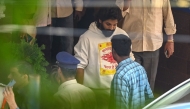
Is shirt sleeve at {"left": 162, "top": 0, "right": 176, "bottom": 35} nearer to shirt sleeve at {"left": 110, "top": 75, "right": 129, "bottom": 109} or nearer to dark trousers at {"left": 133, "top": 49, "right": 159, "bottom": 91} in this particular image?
dark trousers at {"left": 133, "top": 49, "right": 159, "bottom": 91}

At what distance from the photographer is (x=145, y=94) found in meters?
2.90

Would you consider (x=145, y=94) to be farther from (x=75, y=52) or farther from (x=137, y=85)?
(x=75, y=52)

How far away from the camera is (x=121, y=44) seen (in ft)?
9.38

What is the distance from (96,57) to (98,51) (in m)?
0.05

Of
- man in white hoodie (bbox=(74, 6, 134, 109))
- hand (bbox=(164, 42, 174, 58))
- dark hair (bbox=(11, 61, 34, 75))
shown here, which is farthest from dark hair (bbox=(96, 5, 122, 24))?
dark hair (bbox=(11, 61, 34, 75))

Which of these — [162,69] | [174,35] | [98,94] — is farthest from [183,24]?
[98,94]

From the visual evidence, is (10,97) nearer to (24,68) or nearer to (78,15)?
(24,68)

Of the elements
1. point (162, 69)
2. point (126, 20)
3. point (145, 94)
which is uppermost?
point (126, 20)

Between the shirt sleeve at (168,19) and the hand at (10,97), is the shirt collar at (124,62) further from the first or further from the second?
the hand at (10,97)

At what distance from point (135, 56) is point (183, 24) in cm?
45

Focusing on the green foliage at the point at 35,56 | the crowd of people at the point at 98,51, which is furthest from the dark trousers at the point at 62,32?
the green foliage at the point at 35,56

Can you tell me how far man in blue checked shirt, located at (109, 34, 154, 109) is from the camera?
2824 mm

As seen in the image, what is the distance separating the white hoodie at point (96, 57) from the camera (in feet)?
9.29

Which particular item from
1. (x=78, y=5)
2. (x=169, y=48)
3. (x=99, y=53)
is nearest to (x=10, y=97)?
(x=99, y=53)
